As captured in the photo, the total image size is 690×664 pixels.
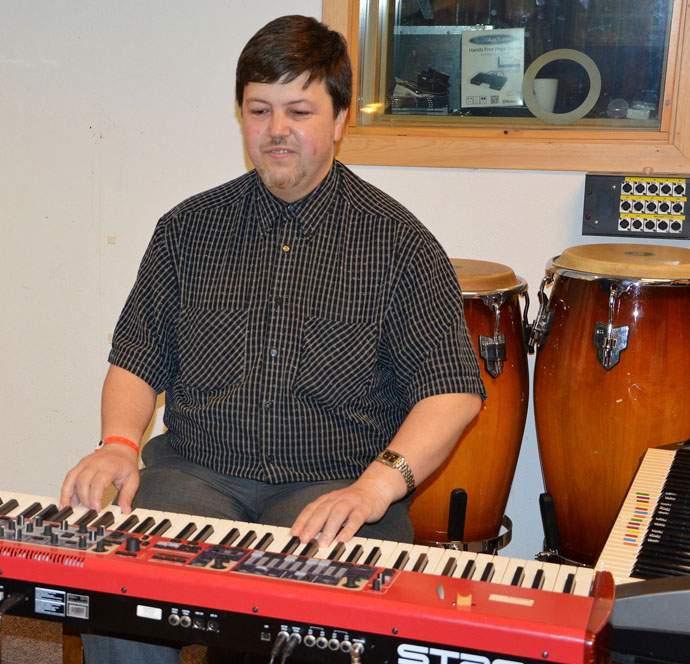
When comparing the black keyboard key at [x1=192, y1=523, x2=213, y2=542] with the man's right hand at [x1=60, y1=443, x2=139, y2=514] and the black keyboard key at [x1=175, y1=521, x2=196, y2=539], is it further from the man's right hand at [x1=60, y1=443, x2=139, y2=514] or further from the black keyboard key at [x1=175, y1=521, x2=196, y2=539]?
the man's right hand at [x1=60, y1=443, x2=139, y2=514]

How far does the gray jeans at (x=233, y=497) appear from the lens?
166 cm

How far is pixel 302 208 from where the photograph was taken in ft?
6.06

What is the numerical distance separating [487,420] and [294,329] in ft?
2.43

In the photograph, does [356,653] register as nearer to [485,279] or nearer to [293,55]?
[293,55]

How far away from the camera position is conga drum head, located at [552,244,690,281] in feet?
7.03

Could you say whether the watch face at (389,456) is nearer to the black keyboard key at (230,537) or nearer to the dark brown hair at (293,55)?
the black keyboard key at (230,537)

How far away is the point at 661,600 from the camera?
105 centimetres

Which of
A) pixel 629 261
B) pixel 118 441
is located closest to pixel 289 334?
pixel 118 441

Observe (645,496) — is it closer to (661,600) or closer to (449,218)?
(661,600)

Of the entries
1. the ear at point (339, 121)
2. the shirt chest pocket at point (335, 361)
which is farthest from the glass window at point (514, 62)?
the shirt chest pocket at point (335, 361)

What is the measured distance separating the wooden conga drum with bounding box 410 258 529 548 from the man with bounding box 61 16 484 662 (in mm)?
487

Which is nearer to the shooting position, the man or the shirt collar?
the man

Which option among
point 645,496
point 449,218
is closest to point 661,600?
point 645,496

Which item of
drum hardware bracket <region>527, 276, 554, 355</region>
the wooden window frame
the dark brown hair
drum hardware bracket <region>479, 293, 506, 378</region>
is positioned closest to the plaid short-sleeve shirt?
the dark brown hair
